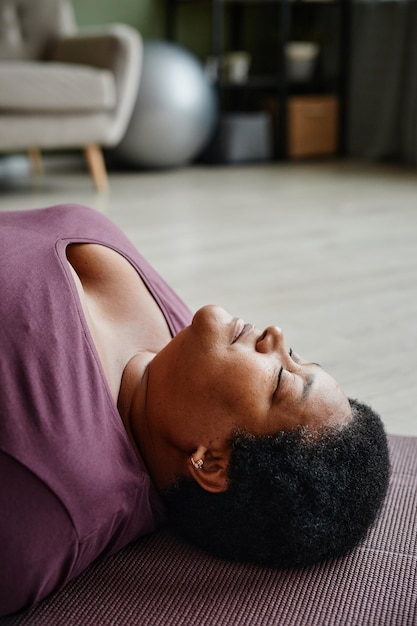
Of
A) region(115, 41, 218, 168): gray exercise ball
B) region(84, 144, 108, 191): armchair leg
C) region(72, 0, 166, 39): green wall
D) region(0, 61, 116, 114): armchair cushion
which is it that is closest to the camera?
region(0, 61, 116, 114): armchair cushion

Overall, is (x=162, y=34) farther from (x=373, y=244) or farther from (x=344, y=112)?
(x=373, y=244)

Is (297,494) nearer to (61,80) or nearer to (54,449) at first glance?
(54,449)

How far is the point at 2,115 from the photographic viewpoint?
131 inches

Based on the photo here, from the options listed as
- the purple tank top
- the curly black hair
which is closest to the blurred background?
the curly black hair

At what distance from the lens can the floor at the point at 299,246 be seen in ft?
5.69

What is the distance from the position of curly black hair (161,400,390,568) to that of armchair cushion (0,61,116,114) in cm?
261

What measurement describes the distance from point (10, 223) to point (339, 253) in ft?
5.04

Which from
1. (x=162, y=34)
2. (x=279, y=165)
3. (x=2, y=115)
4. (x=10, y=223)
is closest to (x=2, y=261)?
(x=10, y=223)

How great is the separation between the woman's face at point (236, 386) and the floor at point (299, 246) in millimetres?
476

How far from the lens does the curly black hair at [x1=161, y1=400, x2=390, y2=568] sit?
0.91 m

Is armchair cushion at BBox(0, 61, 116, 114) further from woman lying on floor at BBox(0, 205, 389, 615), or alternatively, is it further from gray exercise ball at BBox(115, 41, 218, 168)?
woman lying on floor at BBox(0, 205, 389, 615)

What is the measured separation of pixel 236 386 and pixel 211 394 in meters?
0.03

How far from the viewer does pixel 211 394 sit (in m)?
0.97

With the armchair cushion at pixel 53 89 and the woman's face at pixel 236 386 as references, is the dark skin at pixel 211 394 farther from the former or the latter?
the armchair cushion at pixel 53 89
